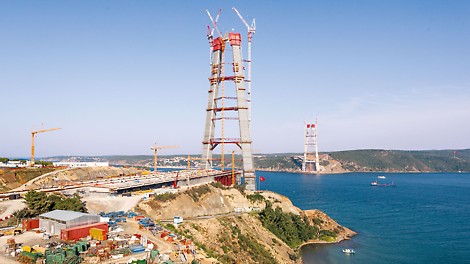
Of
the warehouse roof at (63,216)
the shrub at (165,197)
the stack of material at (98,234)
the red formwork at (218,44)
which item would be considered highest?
the red formwork at (218,44)

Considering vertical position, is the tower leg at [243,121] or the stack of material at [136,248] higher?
the tower leg at [243,121]

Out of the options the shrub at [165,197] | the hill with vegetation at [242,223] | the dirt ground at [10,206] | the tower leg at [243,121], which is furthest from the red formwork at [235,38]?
the dirt ground at [10,206]

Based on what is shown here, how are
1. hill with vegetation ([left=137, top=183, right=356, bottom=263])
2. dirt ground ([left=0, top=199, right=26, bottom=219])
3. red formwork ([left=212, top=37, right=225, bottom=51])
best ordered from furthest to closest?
red formwork ([left=212, top=37, right=225, bottom=51])
hill with vegetation ([left=137, top=183, right=356, bottom=263])
dirt ground ([left=0, top=199, right=26, bottom=219])

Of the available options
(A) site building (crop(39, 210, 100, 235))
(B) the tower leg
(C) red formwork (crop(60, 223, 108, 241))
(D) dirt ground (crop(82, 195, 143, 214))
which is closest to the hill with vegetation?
(D) dirt ground (crop(82, 195, 143, 214))

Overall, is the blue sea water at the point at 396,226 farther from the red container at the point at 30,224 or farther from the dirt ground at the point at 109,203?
the red container at the point at 30,224

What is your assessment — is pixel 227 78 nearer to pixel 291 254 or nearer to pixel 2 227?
pixel 291 254

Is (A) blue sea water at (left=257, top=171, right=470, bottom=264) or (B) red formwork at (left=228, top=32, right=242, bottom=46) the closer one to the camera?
(A) blue sea water at (left=257, top=171, right=470, bottom=264)

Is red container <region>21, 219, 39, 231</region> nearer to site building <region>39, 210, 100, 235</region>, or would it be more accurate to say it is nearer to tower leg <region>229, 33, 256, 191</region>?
site building <region>39, 210, 100, 235</region>

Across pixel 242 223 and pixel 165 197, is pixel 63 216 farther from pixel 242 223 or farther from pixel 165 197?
pixel 242 223
